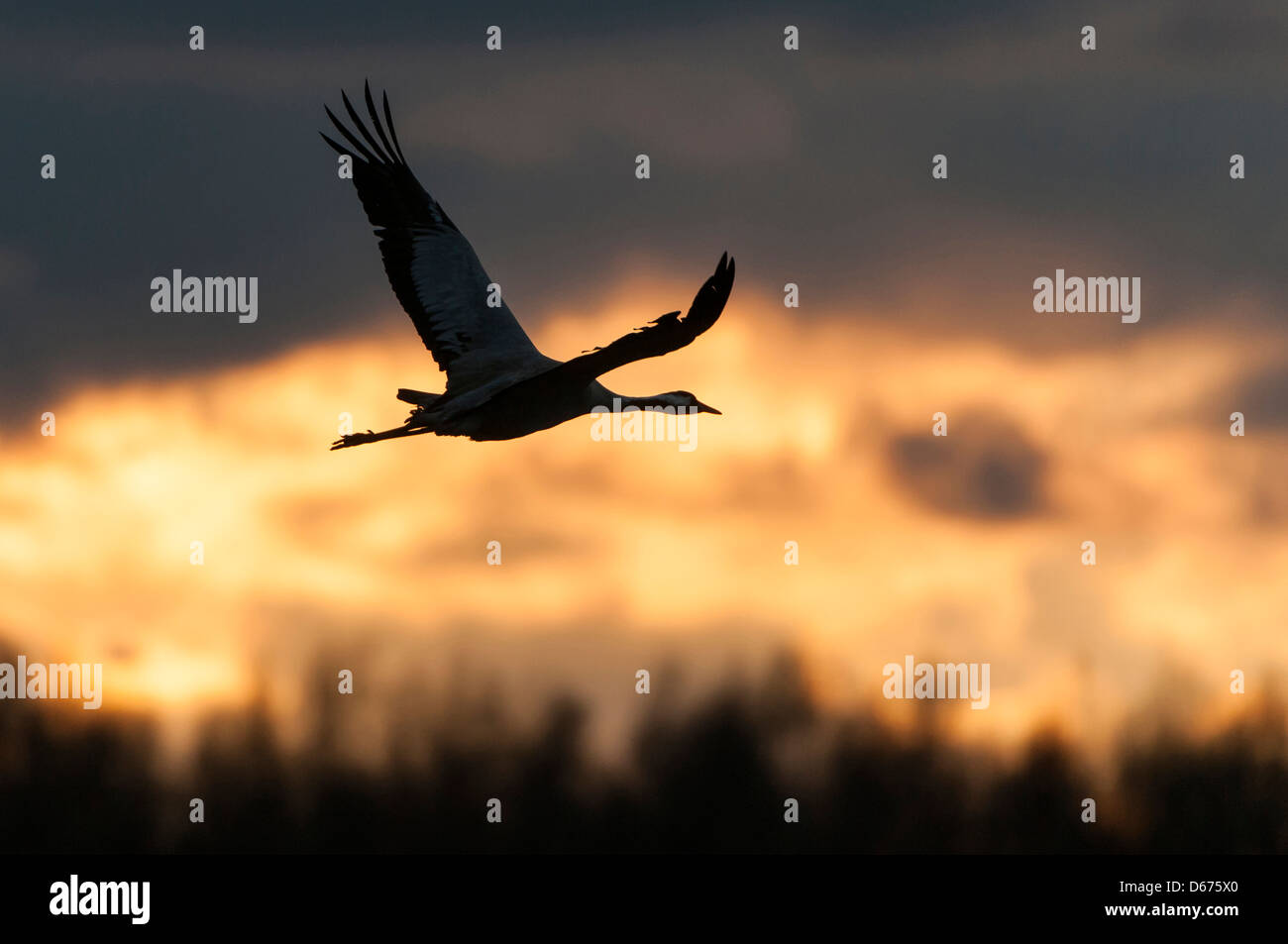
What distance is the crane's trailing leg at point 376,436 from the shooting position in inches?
A: 766

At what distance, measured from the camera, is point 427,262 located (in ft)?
73.2

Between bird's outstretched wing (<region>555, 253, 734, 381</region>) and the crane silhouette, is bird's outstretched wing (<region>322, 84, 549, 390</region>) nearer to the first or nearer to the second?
the crane silhouette

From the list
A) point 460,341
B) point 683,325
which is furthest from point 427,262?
point 683,325

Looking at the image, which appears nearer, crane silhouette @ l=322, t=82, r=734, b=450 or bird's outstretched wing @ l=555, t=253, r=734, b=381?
bird's outstretched wing @ l=555, t=253, r=734, b=381

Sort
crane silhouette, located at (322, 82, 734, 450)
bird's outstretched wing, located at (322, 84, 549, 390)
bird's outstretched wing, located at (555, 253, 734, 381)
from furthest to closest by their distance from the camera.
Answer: bird's outstretched wing, located at (322, 84, 549, 390) < crane silhouette, located at (322, 82, 734, 450) < bird's outstretched wing, located at (555, 253, 734, 381)

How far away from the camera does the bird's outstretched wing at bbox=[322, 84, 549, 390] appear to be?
21625mm

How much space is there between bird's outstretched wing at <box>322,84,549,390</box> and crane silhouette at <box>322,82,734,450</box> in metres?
0.01

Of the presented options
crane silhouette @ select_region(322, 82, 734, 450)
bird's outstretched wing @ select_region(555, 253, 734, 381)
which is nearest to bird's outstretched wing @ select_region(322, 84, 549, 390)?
crane silhouette @ select_region(322, 82, 734, 450)

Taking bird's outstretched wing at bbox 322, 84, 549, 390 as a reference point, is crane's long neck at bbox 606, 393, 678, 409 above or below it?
below
